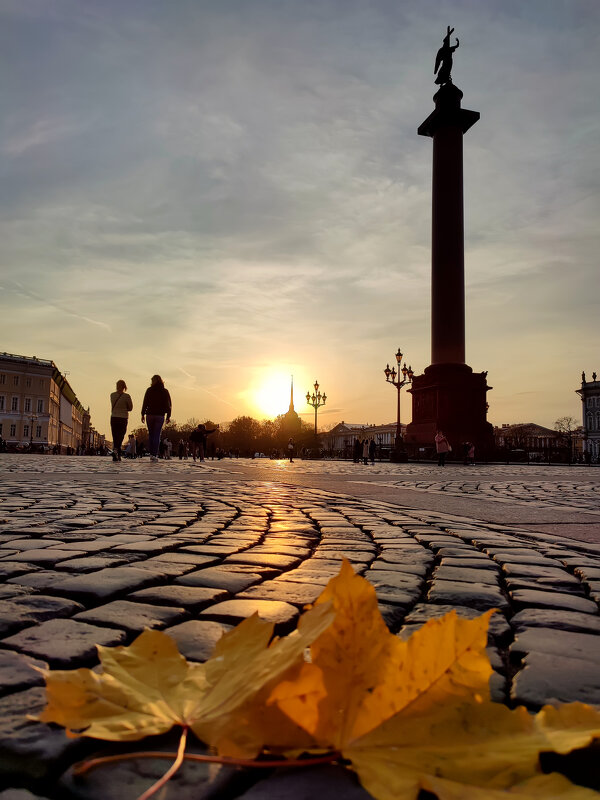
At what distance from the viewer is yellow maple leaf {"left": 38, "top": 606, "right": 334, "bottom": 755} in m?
0.81

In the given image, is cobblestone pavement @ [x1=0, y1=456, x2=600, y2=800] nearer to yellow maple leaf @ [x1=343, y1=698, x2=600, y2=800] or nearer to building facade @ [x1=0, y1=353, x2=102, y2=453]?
yellow maple leaf @ [x1=343, y1=698, x2=600, y2=800]

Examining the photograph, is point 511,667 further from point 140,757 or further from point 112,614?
point 112,614

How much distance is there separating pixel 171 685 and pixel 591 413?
412ft

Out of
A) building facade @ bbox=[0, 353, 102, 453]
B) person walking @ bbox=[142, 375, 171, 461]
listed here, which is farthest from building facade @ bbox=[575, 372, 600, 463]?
person walking @ bbox=[142, 375, 171, 461]

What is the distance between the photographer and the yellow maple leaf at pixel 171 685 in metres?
0.81

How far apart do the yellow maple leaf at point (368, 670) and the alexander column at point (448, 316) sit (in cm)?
2927

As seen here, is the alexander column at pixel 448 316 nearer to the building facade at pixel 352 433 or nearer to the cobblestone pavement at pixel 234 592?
the cobblestone pavement at pixel 234 592

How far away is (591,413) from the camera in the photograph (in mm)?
114625

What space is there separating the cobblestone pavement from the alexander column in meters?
25.3

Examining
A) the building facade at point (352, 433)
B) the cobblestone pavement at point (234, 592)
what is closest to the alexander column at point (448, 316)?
the cobblestone pavement at point (234, 592)

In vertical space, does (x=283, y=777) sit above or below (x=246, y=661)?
below

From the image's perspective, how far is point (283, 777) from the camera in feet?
3.08

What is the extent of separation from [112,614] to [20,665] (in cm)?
47

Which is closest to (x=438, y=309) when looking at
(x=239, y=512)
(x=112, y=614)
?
(x=239, y=512)
